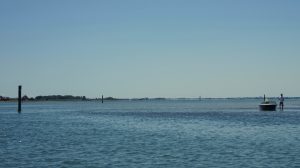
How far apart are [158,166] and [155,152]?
525cm

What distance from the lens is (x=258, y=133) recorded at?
42.8m

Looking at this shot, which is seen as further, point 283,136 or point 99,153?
point 283,136

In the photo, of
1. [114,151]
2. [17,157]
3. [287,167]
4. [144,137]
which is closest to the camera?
[287,167]

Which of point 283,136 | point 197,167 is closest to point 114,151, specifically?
point 197,167

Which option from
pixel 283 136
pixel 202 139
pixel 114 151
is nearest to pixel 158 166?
pixel 114 151

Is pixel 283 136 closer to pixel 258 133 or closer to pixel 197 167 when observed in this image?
pixel 258 133

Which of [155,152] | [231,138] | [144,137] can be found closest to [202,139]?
[231,138]

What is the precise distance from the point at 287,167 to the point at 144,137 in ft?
Result: 59.9

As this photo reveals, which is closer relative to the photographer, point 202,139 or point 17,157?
point 17,157

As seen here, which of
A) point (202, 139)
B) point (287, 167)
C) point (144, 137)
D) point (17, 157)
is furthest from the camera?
point (144, 137)

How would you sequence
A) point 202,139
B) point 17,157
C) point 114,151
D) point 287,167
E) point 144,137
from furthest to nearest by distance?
1. point 144,137
2. point 202,139
3. point 114,151
4. point 17,157
5. point 287,167

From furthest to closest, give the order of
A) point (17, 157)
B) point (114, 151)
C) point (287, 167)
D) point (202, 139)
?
point (202, 139)
point (114, 151)
point (17, 157)
point (287, 167)

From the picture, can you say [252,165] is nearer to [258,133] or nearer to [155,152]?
[155,152]

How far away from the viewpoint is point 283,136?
39406mm
